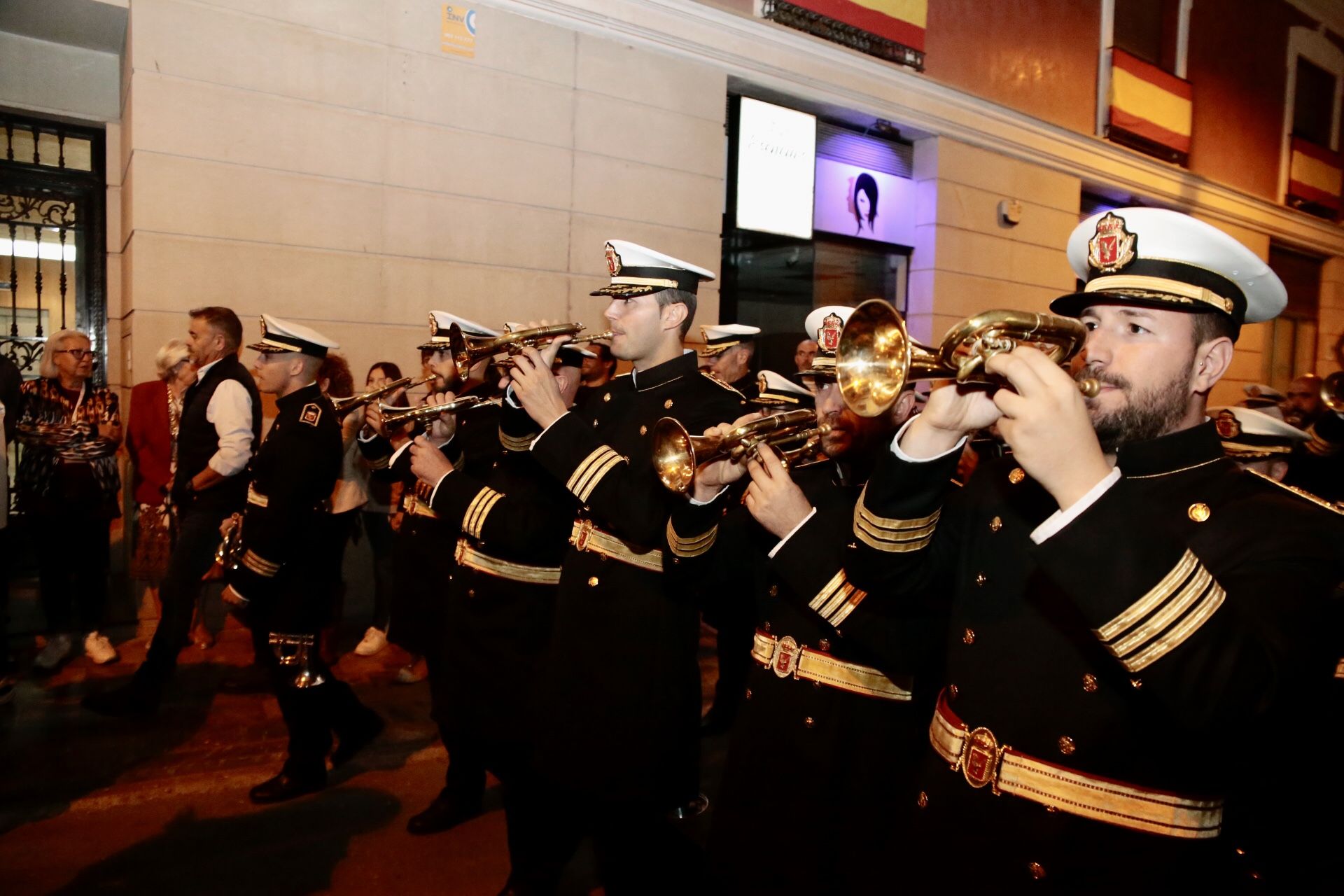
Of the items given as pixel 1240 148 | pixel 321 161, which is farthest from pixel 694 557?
pixel 1240 148

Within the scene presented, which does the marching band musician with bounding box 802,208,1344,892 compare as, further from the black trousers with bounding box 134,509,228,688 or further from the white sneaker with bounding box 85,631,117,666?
the white sneaker with bounding box 85,631,117,666

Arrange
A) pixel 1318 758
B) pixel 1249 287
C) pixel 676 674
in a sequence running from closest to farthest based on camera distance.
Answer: pixel 1249 287, pixel 1318 758, pixel 676 674

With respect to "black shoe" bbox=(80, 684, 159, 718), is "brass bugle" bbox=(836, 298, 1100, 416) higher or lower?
higher

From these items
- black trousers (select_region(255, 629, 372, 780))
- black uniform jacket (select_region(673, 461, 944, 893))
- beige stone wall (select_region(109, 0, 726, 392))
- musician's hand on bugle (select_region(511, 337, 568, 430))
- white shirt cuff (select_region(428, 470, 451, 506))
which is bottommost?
black trousers (select_region(255, 629, 372, 780))

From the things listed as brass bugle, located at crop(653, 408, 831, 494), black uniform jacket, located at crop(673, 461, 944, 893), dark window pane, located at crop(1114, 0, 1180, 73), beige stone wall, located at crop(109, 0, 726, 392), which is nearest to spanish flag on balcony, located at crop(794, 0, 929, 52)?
beige stone wall, located at crop(109, 0, 726, 392)

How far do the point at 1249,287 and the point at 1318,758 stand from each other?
1.18 metres

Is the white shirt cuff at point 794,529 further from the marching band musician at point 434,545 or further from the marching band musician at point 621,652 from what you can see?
the marching band musician at point 434,545

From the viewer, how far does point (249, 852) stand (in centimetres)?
364

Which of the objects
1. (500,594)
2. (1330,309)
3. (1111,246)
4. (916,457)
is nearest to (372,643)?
(500,594)

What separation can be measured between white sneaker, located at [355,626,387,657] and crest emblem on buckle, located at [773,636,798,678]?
474cm

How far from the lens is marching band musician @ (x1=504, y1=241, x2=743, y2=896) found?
9.16 feet

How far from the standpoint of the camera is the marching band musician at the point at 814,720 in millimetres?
2240

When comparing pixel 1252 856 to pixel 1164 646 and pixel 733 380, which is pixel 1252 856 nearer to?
pixel 1164 646

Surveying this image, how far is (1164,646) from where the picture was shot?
1.25 m
